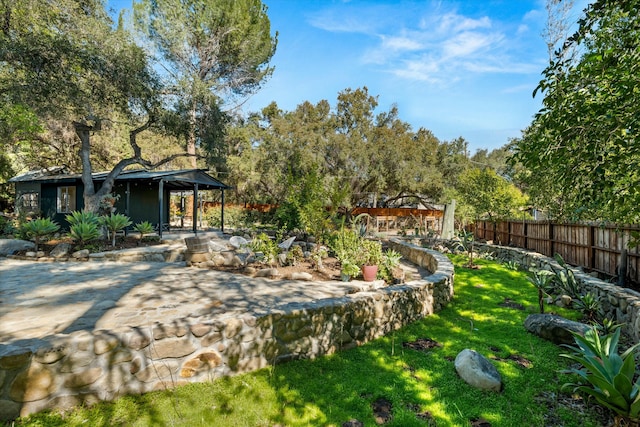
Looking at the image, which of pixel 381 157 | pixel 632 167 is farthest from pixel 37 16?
pixel 381 157

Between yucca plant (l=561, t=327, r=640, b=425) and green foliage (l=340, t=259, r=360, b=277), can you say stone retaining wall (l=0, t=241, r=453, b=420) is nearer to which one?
yucca plant (l=561, t=327, r=640, b=425)

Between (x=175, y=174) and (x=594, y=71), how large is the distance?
1229 cm

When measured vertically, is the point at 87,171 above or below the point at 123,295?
above

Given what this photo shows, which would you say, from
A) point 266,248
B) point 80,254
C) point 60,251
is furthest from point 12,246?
point 266,248

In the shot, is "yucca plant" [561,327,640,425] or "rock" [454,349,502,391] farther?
"rock" [454,349,502,391]

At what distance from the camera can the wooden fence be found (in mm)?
6074

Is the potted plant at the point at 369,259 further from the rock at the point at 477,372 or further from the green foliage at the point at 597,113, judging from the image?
the green foliage at the point at 597,113

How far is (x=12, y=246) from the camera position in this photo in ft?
28.9

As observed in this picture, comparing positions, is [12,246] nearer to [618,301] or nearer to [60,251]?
[60,251]

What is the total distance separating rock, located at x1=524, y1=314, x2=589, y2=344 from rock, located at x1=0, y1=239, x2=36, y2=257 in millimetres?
11792

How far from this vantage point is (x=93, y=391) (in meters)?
2.44

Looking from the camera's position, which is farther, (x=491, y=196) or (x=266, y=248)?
(x=491, y=196)

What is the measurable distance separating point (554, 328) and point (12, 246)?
12303mm

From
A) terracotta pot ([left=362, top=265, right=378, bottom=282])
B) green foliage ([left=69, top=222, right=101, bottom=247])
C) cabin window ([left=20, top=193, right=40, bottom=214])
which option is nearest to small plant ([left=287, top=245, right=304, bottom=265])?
terracotta pot ([left=362, top=265, right=378, bottom=282])
